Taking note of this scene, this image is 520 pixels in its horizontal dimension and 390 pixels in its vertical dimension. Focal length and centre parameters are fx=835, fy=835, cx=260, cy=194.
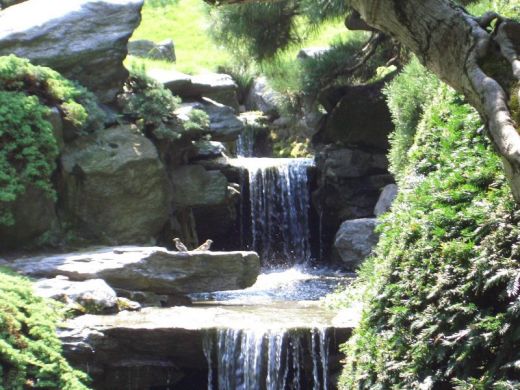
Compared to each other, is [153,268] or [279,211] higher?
[279,211]

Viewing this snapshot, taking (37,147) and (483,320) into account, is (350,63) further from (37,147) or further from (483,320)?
(483,320)

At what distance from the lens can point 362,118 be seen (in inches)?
635

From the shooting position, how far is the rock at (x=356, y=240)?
46.3ft

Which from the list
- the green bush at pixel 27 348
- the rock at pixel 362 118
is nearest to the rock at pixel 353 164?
the rock at pixel 362 118

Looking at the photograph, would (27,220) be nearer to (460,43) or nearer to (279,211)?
(279,211)

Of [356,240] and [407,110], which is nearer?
[407,110]

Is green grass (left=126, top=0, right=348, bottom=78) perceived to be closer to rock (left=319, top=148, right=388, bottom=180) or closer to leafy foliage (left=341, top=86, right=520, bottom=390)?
rock (left=319, top=148, right=388, bottom=180)

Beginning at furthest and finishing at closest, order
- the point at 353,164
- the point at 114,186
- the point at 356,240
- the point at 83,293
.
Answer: the point at 353,164, the point at 356,240, the point at 114,186, the point at 83,293

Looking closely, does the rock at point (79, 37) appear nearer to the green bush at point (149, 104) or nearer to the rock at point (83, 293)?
the green bush at point (149, 104)

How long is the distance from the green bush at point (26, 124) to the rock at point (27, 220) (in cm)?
15

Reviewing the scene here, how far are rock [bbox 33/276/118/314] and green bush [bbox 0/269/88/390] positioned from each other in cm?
117

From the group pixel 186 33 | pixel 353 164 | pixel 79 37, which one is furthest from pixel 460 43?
pixel 186 33

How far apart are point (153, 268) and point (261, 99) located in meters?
11.9

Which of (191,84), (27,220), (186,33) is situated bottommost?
(27,220)
